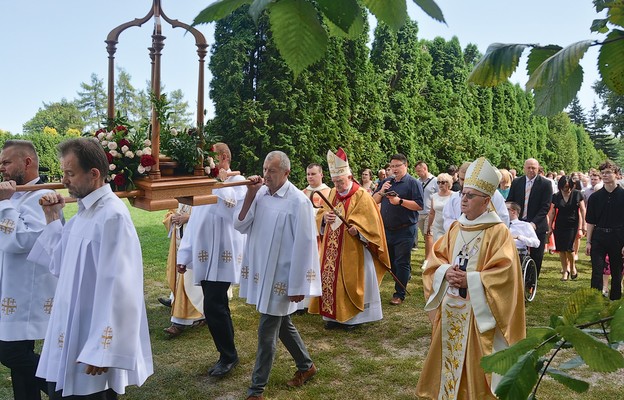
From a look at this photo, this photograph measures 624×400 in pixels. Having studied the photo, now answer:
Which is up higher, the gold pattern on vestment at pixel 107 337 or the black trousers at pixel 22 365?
the gold pattern on vestment at pixel 107 337

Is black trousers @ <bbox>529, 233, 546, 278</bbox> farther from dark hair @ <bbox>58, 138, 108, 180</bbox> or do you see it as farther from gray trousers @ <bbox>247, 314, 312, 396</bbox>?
dark hair @ <bbox>58, 138, 108, 180</bbox>

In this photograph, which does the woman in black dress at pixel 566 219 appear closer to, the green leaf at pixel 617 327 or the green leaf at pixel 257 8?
the green leaf at pixel 617 327

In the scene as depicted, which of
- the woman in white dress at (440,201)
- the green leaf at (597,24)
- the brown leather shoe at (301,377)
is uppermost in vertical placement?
the green leaf at (597,24)

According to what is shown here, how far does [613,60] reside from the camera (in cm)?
119

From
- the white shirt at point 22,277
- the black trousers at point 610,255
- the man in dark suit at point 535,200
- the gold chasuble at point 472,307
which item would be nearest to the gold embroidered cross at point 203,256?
the white shirt at point 22,277

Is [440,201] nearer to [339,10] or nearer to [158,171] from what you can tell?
[158,171]

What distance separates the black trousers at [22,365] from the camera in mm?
3871

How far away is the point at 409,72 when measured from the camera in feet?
63.0

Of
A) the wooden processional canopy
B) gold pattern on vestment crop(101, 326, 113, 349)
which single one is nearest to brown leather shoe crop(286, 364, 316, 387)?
the wooden processional canopy

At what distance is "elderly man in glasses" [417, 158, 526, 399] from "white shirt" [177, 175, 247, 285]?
206cm

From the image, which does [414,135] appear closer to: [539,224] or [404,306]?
[539,224]

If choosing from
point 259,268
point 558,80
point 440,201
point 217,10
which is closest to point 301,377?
point 259,268

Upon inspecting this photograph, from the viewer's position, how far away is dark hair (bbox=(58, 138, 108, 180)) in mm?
3053

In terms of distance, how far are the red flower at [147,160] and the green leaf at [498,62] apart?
303 cm
